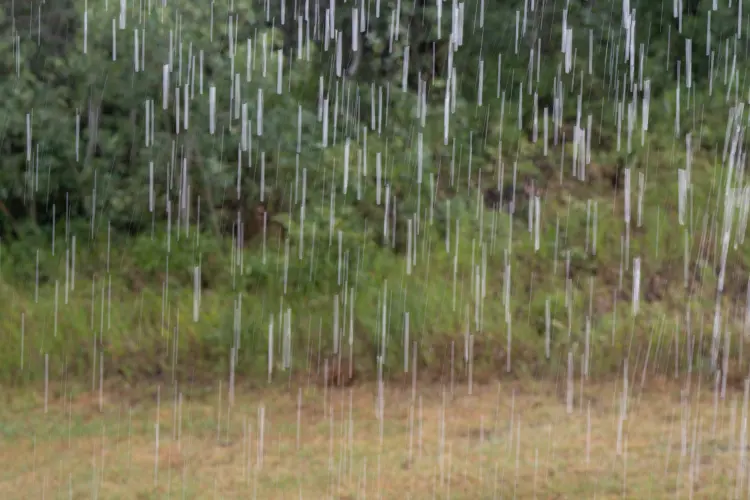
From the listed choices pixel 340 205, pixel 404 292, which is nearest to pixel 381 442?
pixel 404 292

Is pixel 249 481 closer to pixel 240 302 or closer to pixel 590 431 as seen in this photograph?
pixel 590 431

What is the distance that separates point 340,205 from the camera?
30.6 feet

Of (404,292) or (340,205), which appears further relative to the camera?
(340,205)

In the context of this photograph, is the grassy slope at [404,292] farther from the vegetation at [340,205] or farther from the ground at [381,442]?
the ground at [381,442]

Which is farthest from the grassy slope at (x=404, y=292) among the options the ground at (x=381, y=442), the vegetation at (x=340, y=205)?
the ground at (x=381, y=442)

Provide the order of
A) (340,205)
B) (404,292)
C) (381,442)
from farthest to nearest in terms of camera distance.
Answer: (340,205)
(404,292)
(381,442)

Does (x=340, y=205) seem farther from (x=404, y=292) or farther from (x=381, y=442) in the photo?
(x=381, y=442)

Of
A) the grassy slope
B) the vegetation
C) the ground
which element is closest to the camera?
the ground

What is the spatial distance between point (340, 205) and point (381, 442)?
3384 millimetres

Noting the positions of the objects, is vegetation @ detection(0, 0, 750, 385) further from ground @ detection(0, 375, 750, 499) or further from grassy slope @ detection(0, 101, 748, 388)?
ground @ detection(0, 375, 750, 499)

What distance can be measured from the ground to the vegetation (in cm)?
50

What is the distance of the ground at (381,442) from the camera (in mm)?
5508

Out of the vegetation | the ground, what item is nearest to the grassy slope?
the vegetation

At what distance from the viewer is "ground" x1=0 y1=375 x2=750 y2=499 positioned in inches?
217
